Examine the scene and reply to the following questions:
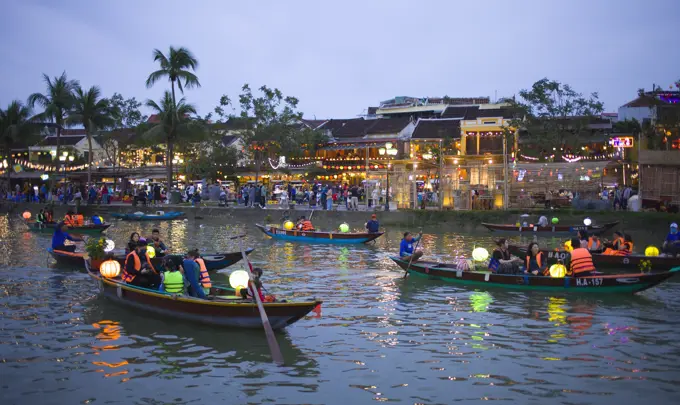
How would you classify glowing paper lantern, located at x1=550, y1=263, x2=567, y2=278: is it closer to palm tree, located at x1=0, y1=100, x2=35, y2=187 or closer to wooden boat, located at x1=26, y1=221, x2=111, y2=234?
wooden boat, located at x1=26, y1=221, x2=111, y2=234

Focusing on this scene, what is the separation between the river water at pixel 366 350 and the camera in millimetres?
9094

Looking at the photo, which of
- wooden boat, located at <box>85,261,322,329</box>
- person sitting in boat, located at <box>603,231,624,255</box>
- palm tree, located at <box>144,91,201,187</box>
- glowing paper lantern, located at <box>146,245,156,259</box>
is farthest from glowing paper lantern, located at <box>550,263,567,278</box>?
palm tree, located at <box>144,91,201,187</box>

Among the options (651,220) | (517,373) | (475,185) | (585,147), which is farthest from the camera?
(585,147)

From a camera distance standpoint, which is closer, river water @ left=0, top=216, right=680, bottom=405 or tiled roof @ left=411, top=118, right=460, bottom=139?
river water @ left=0, top=216, right=680, bottom=405

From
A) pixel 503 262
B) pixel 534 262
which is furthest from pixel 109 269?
pixel 534 262

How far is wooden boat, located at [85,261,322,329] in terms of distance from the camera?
11203 mm

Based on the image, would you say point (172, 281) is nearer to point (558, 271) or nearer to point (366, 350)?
point (366, 350)

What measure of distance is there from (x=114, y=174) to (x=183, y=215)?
19553 millimetres

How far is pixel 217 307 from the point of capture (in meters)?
11.6

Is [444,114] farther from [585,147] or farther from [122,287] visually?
[122,287]

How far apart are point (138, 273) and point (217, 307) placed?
3051 mm

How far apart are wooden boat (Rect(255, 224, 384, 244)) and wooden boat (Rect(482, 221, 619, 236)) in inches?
283

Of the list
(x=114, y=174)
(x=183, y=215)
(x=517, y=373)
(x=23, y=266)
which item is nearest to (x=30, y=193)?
(x=114, y=174)

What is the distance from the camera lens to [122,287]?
44.4 ft
